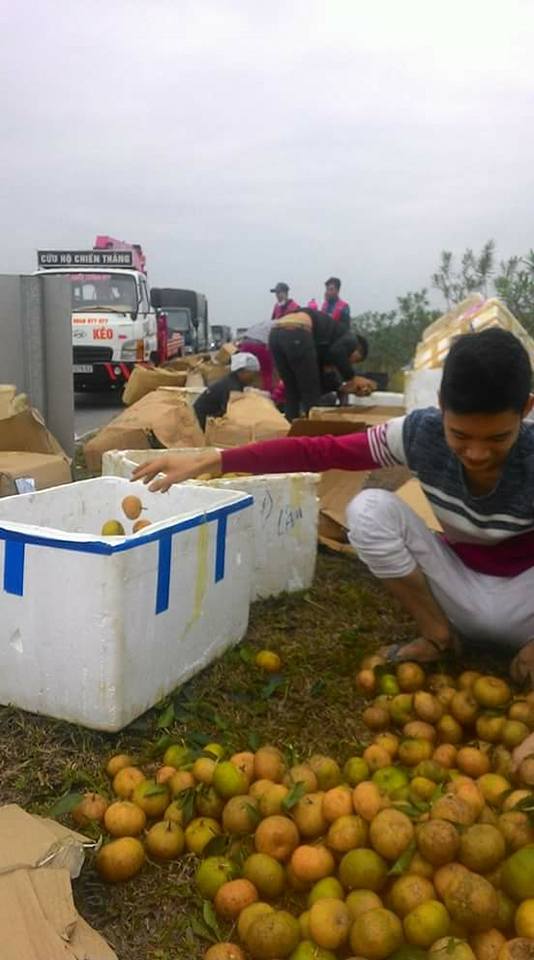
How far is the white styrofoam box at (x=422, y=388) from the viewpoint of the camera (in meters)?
4.99

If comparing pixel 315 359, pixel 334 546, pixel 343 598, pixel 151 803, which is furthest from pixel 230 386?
pixel 151 803

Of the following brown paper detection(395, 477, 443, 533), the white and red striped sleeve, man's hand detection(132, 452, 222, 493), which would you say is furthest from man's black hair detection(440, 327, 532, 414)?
brown paper detection(395, 477, 443, 533)

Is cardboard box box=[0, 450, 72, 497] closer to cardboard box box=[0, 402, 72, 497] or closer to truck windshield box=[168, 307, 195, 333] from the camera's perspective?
cardboard box box=[0, 402, 72, 497]

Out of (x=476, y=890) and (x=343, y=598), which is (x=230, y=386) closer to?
(x=343, y=598)

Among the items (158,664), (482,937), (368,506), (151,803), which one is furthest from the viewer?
(368,506)

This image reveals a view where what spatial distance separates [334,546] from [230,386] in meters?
3.11

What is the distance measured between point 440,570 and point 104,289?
1359cm

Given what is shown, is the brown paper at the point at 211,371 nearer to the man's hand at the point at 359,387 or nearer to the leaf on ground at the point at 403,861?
the man's hand at the point at 359,387

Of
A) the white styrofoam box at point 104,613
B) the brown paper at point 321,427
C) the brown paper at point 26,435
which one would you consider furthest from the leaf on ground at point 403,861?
the brown paper at point 26,435

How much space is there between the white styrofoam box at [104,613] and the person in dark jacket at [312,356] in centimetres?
422

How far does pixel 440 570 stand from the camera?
118 inches

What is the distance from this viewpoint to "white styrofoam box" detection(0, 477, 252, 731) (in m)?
2.46

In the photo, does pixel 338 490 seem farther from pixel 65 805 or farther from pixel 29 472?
pixel 65 805

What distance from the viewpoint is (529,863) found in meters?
1.70
